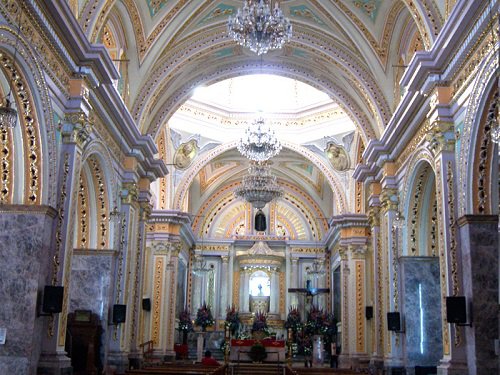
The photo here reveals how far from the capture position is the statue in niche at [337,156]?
20000 millimetres

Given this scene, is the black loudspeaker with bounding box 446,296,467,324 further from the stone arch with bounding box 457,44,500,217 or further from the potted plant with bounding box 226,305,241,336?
the potted plant with bounding box 226,305,241,336

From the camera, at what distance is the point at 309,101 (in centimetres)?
2147

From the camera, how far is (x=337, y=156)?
20.2 meters

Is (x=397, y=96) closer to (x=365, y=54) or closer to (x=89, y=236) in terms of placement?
(x=365, y=54)

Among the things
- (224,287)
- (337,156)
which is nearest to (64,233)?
(337,156)

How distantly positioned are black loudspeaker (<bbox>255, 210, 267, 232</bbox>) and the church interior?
5 cm

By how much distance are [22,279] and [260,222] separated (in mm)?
17408

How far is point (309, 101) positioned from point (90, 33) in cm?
1248

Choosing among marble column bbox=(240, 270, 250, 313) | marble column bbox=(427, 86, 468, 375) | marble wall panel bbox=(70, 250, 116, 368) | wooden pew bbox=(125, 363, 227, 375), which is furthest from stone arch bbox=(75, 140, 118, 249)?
marble column bbox=(240, 270, 250, 313)

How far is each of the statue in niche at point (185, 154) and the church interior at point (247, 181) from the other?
100 mm

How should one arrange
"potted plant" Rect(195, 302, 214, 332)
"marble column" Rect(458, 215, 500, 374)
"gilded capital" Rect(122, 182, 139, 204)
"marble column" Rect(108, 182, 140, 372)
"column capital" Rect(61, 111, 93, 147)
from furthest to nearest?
"potted plant" Rect(195, 302, 214, 332) < "gilded capital" Rect(122, 182, 139, 204) < "marble column" Rect(108, 182, 140, 372) < "column capital" Rect(61, 111, 93, 147) < "marble column" Rect(458, 215, 500, 374)

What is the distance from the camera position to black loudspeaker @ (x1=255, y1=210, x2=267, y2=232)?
25.2m

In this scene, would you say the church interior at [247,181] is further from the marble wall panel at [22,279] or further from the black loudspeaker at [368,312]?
the black loudspeaker at [368,312]

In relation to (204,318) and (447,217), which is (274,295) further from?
(447,217)
